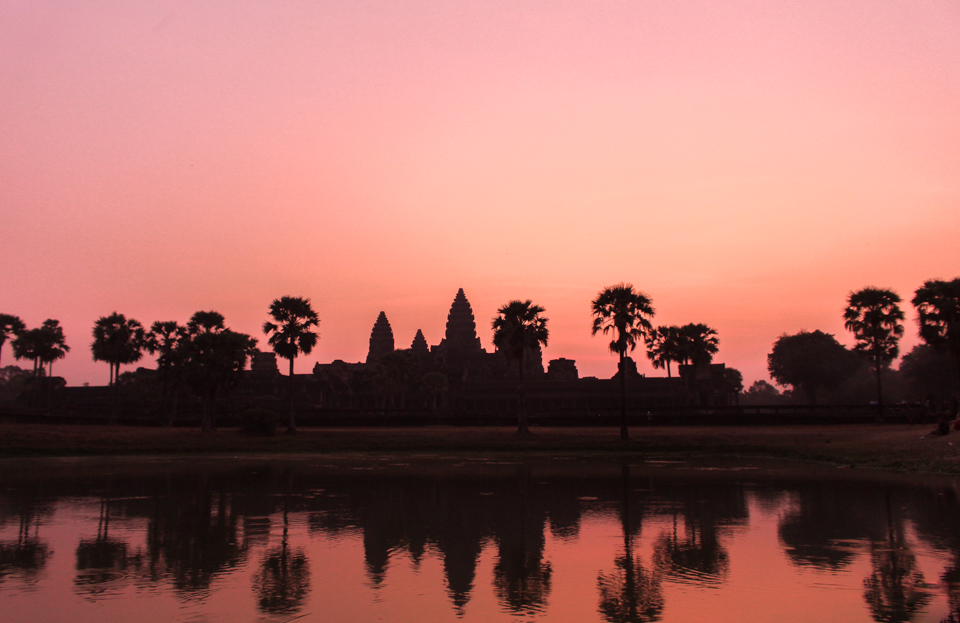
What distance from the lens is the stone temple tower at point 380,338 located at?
154375 mm

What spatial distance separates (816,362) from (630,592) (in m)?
112

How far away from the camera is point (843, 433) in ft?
147

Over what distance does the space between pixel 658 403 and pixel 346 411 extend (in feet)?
134

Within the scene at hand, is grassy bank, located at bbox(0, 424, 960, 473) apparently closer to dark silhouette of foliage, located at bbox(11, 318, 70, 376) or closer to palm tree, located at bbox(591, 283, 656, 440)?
palm tree, located at bbox(591, 283, 656, 440)

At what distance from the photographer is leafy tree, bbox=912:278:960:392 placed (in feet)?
156

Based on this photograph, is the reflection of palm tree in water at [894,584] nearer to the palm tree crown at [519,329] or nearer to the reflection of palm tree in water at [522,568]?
the reflection of palm tree in water at [522,568]

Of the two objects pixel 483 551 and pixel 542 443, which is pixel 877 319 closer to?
pixel 542 443

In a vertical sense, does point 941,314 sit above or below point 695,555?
above

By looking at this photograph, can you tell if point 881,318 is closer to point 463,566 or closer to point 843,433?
point 843,433

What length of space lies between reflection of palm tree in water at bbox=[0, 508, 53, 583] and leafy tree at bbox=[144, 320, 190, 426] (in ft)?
154

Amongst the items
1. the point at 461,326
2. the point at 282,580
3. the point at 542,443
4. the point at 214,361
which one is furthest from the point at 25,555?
the point at 461,326

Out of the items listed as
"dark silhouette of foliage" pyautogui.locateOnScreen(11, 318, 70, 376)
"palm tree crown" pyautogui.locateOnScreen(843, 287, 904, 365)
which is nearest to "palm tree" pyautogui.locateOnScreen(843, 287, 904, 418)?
"palm tree crown" pyautogui.locateOnScreen(843, 287, 904, 365)

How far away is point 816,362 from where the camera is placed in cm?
11200

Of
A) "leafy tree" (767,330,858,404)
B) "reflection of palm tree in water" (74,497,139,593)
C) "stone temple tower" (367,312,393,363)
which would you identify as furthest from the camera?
"stone temple tower" (367,312,393,363)
